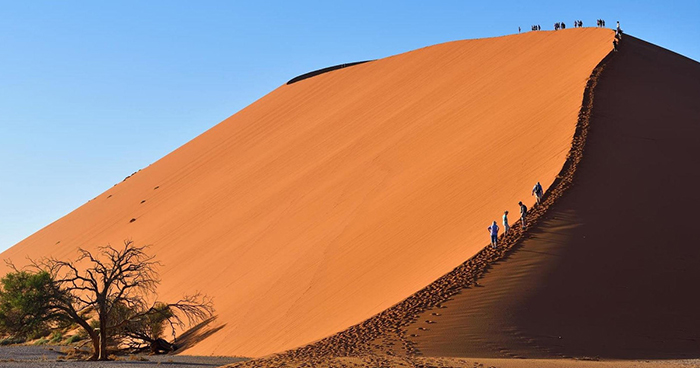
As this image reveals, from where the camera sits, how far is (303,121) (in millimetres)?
44312

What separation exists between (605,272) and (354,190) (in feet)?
36.4

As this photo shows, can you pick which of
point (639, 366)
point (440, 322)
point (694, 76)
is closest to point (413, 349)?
point (440, 322)

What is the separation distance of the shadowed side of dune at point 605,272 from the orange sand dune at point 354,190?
4.21ft

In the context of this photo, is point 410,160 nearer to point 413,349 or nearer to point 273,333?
point 273,333

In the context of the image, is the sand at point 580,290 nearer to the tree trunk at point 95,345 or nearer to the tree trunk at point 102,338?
the tree trunk at point 102,338

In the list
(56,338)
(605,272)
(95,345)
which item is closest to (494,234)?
(605,272)

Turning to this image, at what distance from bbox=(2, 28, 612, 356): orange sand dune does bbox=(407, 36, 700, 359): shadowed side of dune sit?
1.28 m

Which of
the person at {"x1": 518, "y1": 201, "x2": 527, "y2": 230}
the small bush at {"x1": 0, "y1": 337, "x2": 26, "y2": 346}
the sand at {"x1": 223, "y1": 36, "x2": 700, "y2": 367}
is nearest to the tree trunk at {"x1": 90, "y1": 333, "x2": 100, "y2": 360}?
the sand at {"x1": 223, "y1": 36, "x2": 700, "y2": 367}

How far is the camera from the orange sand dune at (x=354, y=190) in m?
20.0

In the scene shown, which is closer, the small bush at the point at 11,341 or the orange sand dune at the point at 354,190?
the orange sand dune at the point at 354,190

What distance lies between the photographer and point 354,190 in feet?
89.8

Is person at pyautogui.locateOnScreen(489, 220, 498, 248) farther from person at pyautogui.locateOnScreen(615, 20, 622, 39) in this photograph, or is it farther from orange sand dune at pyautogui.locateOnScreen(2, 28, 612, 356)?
person at pyautogui.locateOnScreen(615, 20, 622, 39)

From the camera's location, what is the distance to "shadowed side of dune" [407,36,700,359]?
51.2 feet

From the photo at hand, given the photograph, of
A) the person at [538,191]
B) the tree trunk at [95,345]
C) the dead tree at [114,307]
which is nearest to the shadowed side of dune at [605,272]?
the person at [538,191]
